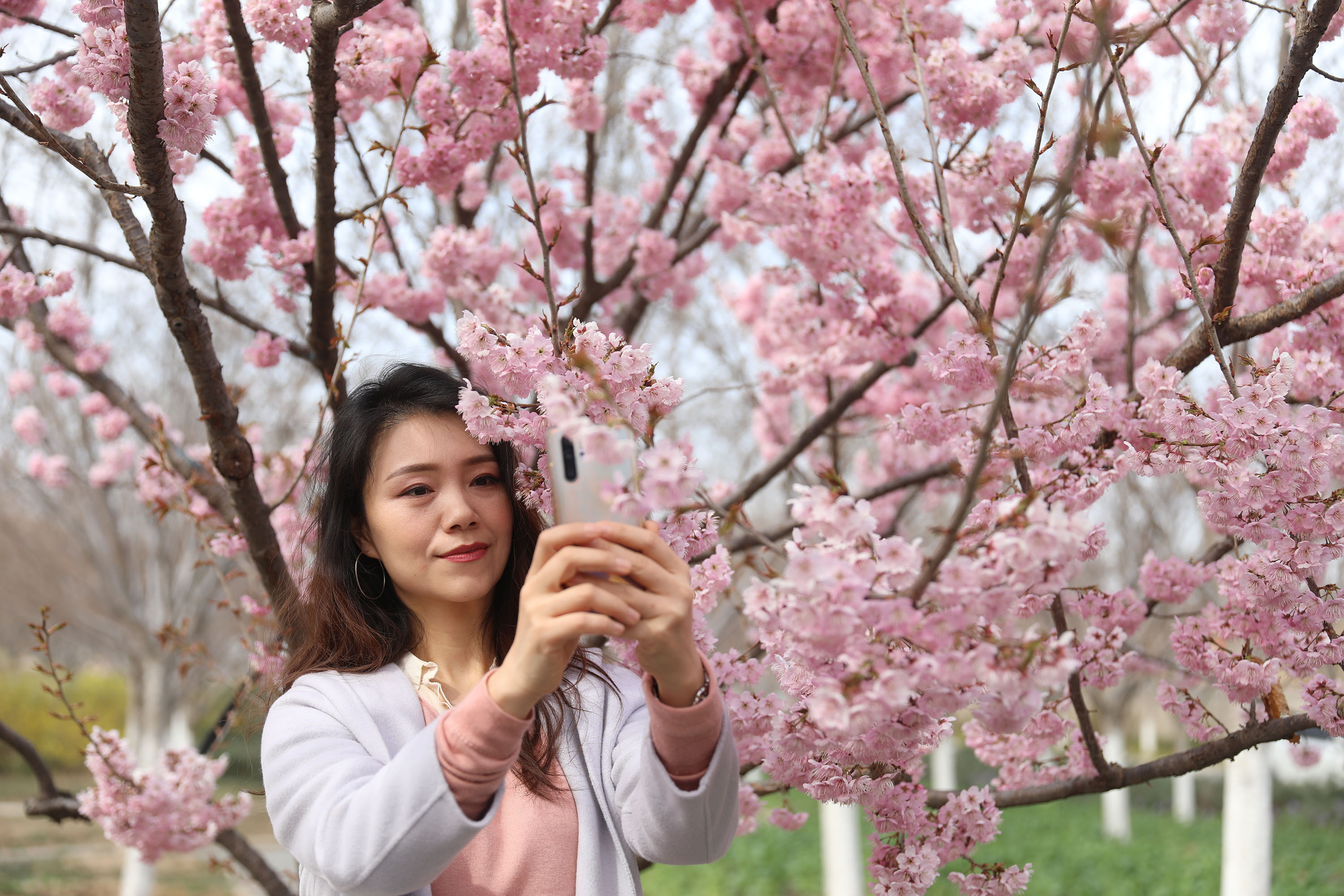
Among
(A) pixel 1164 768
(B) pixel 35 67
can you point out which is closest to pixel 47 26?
(B) pixel 35 67

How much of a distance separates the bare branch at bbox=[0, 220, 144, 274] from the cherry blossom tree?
0.01 m

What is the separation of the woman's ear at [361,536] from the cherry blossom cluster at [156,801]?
1.74m

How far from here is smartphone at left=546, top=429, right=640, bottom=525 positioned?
116cm

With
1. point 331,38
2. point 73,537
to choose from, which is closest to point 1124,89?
point 331,38

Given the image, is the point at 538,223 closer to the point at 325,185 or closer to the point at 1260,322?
the point at 325,185

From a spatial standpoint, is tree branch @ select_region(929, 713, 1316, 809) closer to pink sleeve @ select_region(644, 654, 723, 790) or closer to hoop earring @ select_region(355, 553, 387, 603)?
pink sleeve @ select_region(644, 654, 723, 790)

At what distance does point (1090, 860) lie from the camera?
8.90 m

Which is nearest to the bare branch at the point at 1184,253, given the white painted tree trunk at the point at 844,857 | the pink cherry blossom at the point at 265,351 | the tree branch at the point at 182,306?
the tree branch at the point at 182,306

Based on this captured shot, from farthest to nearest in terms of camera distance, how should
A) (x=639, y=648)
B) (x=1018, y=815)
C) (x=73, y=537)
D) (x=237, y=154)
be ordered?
1. (x=1018, y=815)
2. (x=73, y=537)
3. (x=237, y=154)
4. (x=639, y=648)

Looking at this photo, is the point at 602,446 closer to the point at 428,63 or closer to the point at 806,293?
the point at 428,63

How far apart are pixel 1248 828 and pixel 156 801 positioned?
4972 mm

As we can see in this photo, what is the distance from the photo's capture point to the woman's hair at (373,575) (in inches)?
68.9

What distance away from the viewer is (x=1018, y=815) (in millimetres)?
12609

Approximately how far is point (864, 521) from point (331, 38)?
154cm
